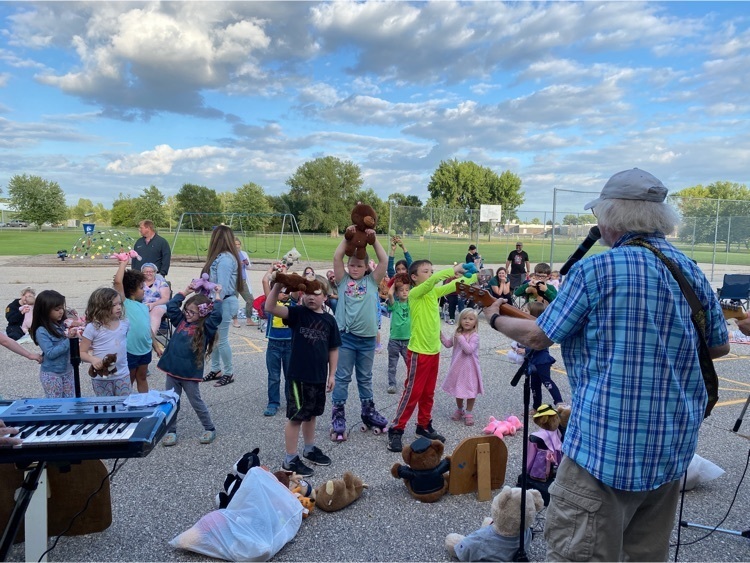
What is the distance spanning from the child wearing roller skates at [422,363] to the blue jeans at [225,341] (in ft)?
8.14

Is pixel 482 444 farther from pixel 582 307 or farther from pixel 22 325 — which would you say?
pixel 22 325

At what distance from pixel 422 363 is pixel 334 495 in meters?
1.59

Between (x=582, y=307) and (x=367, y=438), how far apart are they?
3.37 m

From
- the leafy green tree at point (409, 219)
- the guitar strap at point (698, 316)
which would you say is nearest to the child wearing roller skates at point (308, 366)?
the guitar strap at point (698, 316)

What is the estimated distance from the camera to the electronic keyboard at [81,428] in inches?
94.3

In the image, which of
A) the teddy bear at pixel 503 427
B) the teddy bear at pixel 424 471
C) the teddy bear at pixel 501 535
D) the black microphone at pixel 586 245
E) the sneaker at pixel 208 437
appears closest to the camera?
the black microphone at pixel 586 245

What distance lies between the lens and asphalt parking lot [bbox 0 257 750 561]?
303cm

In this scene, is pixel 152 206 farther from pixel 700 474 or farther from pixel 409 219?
pixel 700 474

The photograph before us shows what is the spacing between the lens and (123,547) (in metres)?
3.01

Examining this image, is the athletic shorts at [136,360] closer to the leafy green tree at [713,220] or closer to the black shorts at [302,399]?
the black shorts at [302,399]

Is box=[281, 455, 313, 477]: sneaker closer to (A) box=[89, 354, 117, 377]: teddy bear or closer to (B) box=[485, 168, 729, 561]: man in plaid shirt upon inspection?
(A) box=[89, 354, 117, 377]: teddy bear

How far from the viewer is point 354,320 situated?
4.63 meters

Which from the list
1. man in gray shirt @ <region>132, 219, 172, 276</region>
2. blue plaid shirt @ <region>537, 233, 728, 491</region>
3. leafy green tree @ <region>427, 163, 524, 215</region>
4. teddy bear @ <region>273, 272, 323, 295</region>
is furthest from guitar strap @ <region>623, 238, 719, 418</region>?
leafy green tree @ <region>427, 163, 524, 215</region>

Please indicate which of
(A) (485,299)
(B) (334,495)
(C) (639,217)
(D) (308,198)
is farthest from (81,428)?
(D) (308,198)
